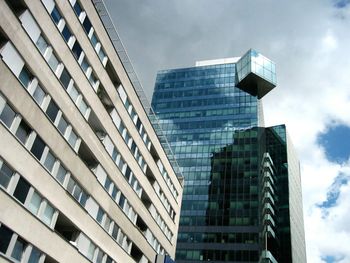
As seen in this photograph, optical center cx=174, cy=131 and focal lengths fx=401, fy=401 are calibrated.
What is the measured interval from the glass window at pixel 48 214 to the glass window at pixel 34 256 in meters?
1.92

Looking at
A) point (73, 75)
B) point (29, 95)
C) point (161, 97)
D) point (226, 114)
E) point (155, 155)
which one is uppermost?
point (161, 97)

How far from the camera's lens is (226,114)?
410 ft

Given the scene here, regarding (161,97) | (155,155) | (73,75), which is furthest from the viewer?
(161,97)

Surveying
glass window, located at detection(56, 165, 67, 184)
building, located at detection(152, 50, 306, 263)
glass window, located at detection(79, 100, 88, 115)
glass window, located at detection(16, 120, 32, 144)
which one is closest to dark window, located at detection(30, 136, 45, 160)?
glass window, located at detection(16, 120, 32, 144)

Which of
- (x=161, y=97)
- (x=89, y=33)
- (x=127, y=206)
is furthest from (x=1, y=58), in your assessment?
(x=161, y=97)

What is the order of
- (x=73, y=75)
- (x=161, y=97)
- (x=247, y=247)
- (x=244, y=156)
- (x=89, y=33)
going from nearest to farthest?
(x=73, y=75) < (x=89, y=33) < (x=247, y=247) < (x=244, y=156) < (x=161, y=97)

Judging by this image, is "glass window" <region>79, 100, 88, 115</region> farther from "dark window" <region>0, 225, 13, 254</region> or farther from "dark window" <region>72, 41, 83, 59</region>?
"dark window" <region>0, 225, 13, 254</region>

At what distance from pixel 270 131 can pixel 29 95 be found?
127 meters

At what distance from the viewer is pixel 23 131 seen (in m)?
25.5

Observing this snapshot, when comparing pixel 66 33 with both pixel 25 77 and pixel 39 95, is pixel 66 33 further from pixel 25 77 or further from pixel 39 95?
pixel 25 77

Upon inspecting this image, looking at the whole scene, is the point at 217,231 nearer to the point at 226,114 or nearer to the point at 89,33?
the point at 226,114

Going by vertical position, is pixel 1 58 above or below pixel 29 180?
above

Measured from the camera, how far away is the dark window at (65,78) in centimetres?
3028

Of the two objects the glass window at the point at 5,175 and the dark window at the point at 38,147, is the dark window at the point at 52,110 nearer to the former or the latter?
the dark window at the point at 38,147
